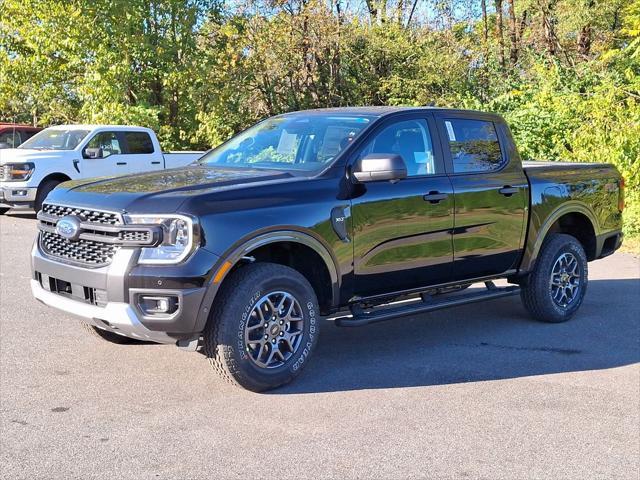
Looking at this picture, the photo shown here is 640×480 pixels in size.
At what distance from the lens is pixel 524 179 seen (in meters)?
6.93

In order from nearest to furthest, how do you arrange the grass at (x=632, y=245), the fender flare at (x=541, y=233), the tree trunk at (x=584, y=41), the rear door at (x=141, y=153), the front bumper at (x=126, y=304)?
the front bumper at (x=126, y=304) < the fender flare at (x=541, y=233) < the grass at (x=632, y=245) < the rear door at (x=141, y=153) < the tree trunk at (x=584, y=41)

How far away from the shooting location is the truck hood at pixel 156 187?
484 cm

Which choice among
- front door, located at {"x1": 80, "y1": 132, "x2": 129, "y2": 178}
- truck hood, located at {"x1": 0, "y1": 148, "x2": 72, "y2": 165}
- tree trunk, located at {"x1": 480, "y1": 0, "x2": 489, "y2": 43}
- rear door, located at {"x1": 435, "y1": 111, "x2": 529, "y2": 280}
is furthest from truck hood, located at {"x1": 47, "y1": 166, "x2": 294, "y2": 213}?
tree trunk, located at {"x1": 480, "y1": 0, "x2": 489, "y2": 43}

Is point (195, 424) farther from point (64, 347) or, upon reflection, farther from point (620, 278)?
point (620, 278)

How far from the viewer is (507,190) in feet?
22.0

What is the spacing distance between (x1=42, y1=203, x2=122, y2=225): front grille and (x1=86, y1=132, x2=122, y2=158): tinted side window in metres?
10.6

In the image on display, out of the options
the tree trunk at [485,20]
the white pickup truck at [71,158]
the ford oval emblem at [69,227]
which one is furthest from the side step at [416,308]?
the tree trunk at [485,20]

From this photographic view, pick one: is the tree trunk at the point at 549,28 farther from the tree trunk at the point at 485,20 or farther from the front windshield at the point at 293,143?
the front windshield at the point at 293,143

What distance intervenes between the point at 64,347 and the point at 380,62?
17.1 m

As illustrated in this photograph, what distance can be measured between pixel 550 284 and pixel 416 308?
1805 mm

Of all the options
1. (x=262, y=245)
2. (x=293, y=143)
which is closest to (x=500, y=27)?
(x=293, y=143)

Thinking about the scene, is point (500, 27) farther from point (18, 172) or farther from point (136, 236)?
point (136, 236)

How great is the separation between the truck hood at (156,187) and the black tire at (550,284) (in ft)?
9.20

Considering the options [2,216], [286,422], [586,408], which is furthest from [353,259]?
[2,216]
